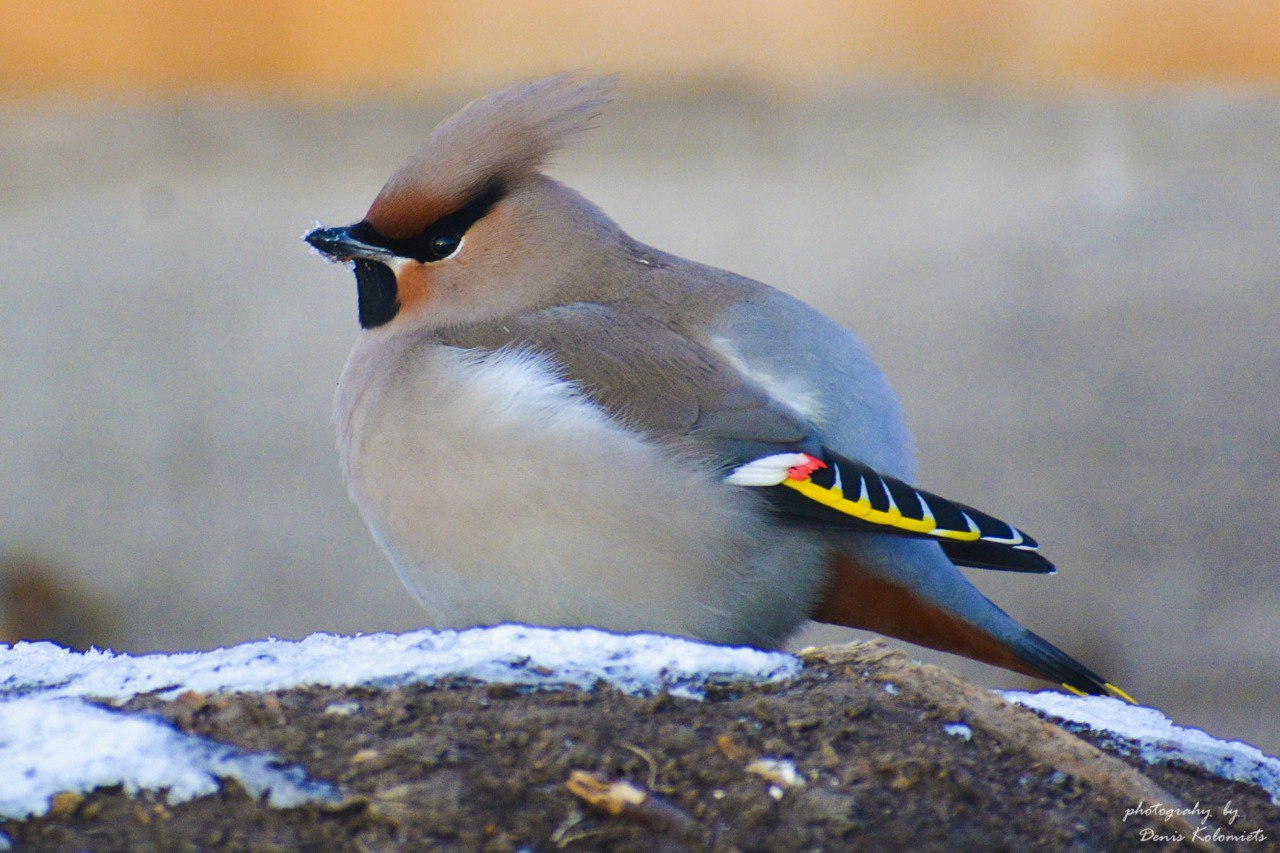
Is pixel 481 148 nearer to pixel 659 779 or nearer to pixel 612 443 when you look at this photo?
pixel 612 443

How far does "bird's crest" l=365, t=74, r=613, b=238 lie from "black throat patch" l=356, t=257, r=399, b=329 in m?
0.09

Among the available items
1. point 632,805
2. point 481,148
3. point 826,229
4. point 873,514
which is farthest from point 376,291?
point 826,229

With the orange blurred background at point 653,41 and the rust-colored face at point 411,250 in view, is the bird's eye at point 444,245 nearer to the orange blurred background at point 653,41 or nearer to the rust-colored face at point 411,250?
the rust-colored face at point 411,250

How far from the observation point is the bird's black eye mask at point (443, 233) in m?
2.64

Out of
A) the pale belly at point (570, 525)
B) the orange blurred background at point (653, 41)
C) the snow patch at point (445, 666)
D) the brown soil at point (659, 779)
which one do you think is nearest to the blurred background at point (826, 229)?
the orange blurred background at point (653, 41)

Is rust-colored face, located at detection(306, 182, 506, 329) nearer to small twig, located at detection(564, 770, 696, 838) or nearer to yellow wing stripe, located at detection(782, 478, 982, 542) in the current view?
yellow wing stripe, located at detection(782, 478, 982, 542)

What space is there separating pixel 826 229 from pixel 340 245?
220cm

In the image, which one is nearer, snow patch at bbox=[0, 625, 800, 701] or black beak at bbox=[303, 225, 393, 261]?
snow patch at bbox=[0, 625, 800, 701]

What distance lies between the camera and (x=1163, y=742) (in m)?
2.02

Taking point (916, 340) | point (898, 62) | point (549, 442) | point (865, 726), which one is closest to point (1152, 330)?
point (916, 340)

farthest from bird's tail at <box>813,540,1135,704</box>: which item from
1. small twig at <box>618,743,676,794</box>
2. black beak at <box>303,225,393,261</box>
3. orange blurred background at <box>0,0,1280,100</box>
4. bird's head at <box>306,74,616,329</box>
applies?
orange blurred background at <box>0,0,1280,100</box>

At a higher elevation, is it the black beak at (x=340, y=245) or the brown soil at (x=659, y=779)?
the black beak at (x=340, y=245)

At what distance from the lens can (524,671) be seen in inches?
71.2

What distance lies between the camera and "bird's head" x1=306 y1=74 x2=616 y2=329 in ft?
8.54
